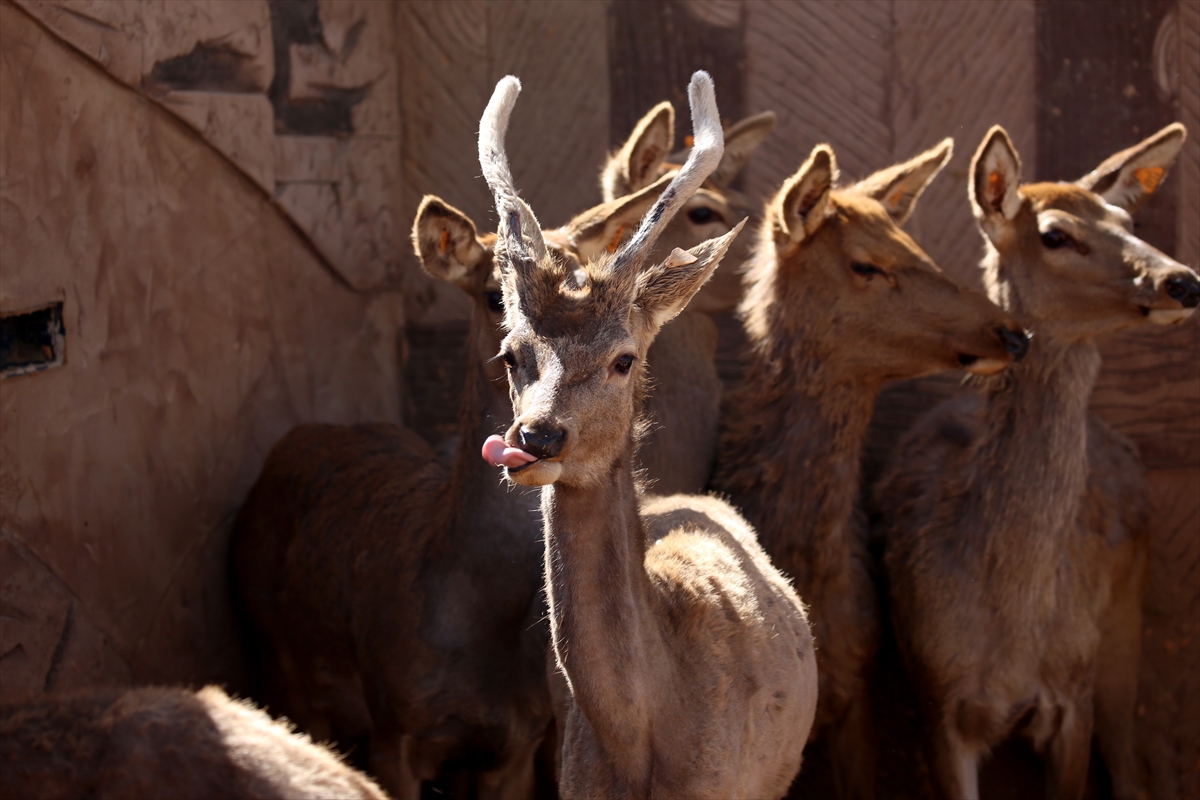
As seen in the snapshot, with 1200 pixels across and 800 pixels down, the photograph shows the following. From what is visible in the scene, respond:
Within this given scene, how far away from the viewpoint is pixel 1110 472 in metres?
5.80

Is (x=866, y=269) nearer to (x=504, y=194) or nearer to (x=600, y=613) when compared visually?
(x=504, y=194)

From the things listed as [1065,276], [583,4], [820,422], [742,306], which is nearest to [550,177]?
[583,4]

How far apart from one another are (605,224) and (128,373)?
2110 millimetres

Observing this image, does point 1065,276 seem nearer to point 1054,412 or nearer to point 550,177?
point 1054,412

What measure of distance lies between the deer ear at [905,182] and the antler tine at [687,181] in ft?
6.65

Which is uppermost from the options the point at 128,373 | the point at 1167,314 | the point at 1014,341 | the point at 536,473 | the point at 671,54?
the point at 671,54

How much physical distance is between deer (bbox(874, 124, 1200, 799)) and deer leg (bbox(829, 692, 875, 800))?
0.33m

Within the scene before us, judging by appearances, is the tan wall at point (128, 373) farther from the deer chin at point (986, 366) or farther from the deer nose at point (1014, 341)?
the deer nose at point (1014, 341)

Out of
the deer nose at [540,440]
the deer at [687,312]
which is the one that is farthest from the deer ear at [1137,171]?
the deer nose at [540,440]

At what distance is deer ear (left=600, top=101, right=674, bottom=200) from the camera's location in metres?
5.86

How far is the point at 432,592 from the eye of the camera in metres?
4.76

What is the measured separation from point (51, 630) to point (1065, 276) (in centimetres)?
436

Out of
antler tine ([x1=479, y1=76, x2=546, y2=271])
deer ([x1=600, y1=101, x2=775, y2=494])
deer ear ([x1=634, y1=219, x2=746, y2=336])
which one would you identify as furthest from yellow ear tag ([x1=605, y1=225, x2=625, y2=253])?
deer ear ([x1=634, y1=219, x2=746, y2=336])

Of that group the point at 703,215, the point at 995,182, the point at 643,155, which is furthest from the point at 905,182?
the point at 643,155
